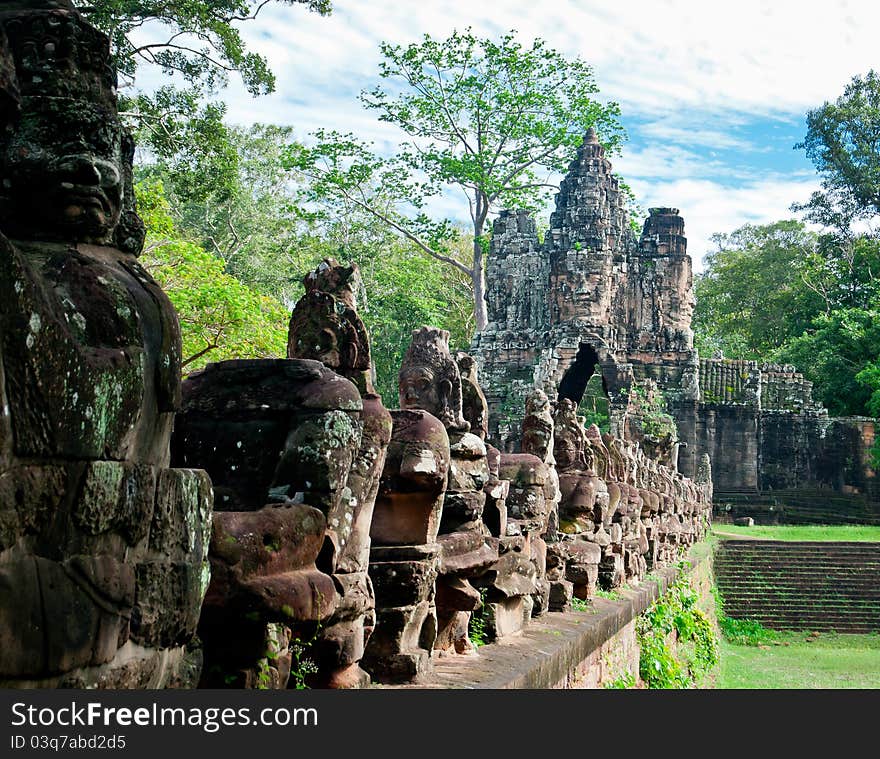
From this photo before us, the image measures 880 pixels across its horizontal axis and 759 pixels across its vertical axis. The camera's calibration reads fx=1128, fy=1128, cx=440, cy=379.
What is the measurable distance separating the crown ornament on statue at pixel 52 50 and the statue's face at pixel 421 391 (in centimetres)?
270

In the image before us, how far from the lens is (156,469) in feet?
9.04

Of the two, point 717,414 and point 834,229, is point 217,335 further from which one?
point 834,229

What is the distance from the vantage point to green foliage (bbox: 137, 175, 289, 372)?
588 inches

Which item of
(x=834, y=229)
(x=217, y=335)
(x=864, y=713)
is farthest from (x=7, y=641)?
(x=834, y=229)

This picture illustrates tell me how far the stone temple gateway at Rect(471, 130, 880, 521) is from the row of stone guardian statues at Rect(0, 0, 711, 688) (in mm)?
29377

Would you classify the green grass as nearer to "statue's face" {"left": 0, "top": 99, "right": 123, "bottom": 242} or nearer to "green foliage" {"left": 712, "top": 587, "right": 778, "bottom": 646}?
"green foliage" {"left": 712, "top": 587, "right": 778, "bottom": 646}

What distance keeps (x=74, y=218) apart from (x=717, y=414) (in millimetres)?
35188

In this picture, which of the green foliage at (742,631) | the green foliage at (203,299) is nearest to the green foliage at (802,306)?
the green foliage at (742,631)

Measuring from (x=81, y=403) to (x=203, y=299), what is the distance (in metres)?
12.7

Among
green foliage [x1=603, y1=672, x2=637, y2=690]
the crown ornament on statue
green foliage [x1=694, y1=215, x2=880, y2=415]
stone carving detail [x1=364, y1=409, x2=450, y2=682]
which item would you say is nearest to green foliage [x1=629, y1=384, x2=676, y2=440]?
green foliage [x1=694, y1=215, x2=880, y2=415]

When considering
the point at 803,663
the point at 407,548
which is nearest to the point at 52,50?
the point at 407,548

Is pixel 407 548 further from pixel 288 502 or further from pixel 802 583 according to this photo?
pixel 802 583

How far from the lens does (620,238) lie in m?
36.5

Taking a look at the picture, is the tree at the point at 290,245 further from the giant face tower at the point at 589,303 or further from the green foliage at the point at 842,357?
the green foliage at the point at 842,357
